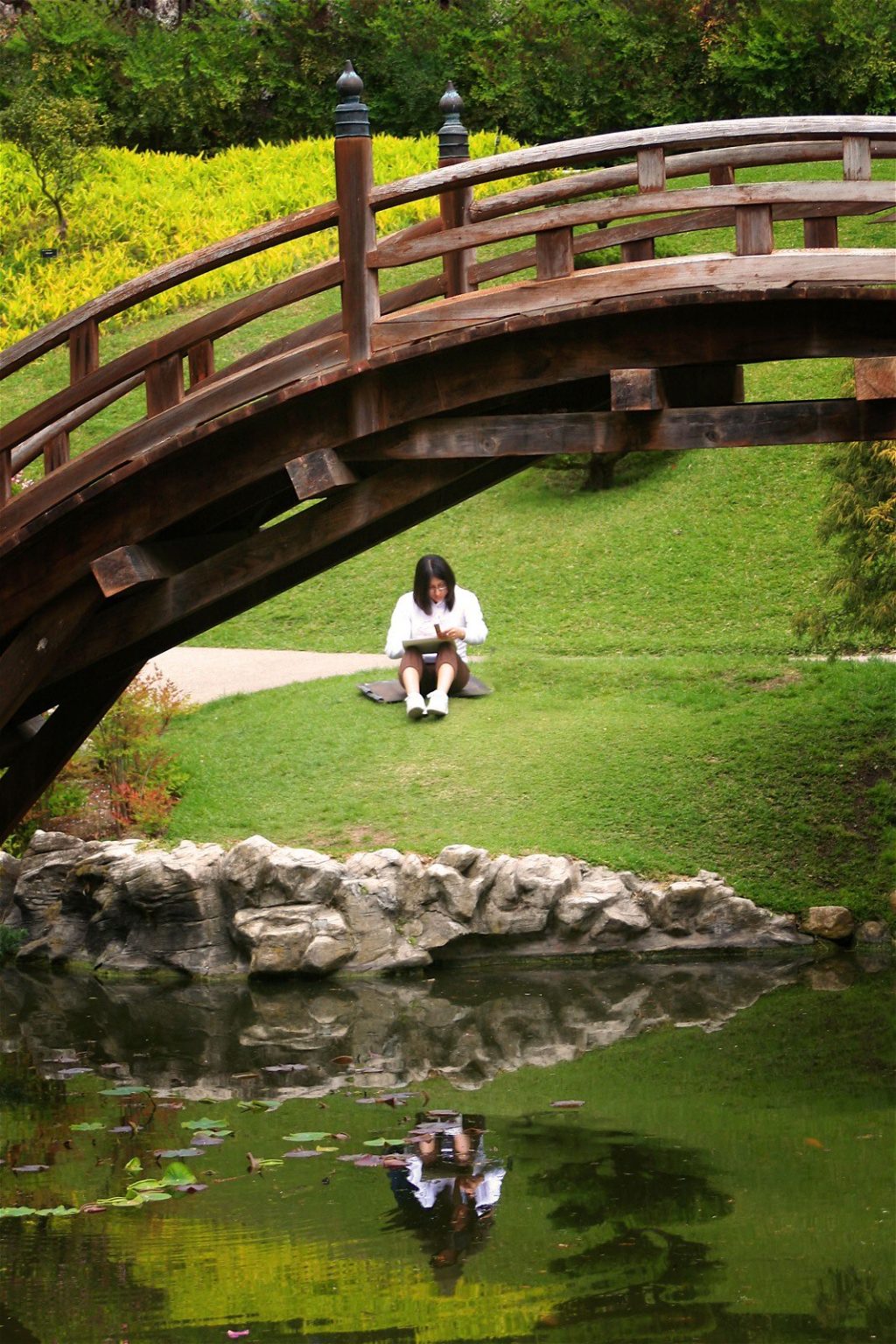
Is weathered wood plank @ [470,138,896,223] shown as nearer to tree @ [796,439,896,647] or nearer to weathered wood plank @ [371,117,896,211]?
weathered wood plank @ [371,117,896,211]

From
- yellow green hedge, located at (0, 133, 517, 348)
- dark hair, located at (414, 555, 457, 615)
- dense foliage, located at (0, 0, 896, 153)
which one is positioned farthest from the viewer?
dense foliage, located at (0, 0, 896, 153)

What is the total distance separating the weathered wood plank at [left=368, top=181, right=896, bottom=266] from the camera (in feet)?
21.2

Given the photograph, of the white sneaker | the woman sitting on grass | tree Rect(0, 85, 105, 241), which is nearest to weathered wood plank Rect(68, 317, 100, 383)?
the woman sitting on grass

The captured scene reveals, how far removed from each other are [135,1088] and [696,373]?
4477 millimetres

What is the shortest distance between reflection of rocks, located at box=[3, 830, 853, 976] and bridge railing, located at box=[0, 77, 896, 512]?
141 inches

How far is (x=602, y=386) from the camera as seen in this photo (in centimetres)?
760

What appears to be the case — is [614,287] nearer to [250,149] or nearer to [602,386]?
[602,386]

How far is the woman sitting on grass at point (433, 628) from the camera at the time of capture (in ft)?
42.2

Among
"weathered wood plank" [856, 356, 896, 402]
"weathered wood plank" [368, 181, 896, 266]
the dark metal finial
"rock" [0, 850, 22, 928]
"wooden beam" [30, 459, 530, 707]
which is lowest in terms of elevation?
"rock" [0, 850, 22, 928]

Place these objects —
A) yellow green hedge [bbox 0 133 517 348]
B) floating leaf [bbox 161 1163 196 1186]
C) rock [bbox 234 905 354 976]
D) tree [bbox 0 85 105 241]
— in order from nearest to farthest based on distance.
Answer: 1. floating leaf [bbox 161 1163 196 1186]
2. rock [bbox 234 905 354 976]
3. yellow green hedge [bbox 0 133 517 348]
4. tree [bbox 0 85 105 241]

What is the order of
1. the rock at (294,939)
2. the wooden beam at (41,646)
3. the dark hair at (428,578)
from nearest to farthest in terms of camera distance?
the wooden beam at (41,646), the rock at (294,939), the dark hair at (428,578)

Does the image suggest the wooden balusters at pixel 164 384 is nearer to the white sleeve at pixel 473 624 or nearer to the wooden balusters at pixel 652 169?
the wooden balusters at pixel 652 169

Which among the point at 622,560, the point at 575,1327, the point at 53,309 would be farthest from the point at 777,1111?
the point at 53,309

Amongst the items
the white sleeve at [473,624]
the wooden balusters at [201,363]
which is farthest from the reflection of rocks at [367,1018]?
the wooden balusters at [201,363]
